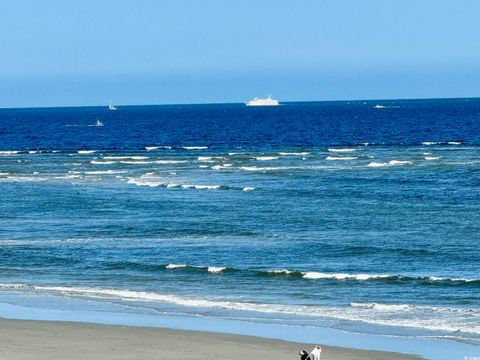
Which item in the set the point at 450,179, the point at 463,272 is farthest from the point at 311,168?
the point at 463,272

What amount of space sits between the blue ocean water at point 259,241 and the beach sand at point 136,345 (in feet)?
7.27

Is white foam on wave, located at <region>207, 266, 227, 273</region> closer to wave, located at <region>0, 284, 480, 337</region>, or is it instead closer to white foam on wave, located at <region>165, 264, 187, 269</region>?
white foam on wave, located at <region>165, 264, 187, 269</region>

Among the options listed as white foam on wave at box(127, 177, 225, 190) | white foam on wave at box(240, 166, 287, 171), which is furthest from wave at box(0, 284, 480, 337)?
white foam on wave at box(240, 166, 287, 171)

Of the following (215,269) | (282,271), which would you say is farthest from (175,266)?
(282,271)

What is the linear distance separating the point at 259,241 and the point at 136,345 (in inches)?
623

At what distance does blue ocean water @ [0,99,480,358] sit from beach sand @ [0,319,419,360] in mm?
2216

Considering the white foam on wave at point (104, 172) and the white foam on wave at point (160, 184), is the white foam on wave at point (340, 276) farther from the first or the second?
the white foam on wave at point (104, 172)

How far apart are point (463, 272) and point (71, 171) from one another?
43.6 meters

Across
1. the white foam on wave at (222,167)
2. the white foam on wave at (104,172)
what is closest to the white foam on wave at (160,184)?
the white foam on wave at (104,172)

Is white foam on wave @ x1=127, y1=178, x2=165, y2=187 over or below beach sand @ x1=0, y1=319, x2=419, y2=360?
over

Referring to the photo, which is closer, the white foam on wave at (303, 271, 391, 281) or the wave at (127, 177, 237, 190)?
the white foam on wave at (303, 271, 391, 281)

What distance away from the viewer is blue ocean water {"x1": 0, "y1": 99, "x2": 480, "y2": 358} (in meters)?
26.8

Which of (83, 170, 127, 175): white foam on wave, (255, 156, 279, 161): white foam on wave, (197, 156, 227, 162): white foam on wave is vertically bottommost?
(83, 170, 127, 175): white foam on wave

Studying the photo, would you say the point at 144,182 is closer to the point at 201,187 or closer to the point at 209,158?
the point at 201,187
